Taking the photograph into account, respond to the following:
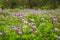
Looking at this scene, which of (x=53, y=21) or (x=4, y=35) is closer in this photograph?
(x=4, y=35)

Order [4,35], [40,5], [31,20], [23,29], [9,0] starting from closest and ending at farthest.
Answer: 1. [4,35]
2. [23,29]
3. [31,20]
4. [9,0]
5. [40,5]

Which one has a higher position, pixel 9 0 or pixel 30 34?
Answer: pixel 30 34

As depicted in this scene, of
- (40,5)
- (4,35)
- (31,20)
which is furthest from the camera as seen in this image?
(40,5)

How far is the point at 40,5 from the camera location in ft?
53.2

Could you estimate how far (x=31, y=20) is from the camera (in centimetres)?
758

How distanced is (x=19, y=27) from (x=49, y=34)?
1017mm

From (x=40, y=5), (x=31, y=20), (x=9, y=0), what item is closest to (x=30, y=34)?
(x=31, y=20)

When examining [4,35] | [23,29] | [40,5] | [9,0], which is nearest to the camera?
[4,35]

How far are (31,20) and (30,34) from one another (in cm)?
148

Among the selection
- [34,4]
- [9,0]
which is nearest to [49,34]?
[9,0]

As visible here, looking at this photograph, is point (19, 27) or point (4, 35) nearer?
point (4, 35)

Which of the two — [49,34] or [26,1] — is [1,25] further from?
[26,1]

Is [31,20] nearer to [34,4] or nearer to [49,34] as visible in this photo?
[49,34]

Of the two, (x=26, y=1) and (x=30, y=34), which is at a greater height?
(x=30, y=34)
